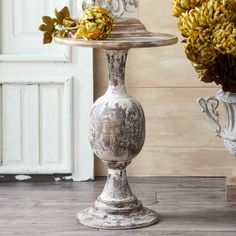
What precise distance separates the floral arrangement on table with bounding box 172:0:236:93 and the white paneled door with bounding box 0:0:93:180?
72 cm

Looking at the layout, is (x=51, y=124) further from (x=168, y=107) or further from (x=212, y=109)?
(x=212, y=109)

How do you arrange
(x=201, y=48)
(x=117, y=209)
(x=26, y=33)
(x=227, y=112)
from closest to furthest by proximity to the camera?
(x=201, y=48) < (x=117, y=209) < (x=227, y=112) < (x=26, y=33)

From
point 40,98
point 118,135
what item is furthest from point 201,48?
point 40,98

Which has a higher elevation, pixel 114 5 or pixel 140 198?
pixel 114 5

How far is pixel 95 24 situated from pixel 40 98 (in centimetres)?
89

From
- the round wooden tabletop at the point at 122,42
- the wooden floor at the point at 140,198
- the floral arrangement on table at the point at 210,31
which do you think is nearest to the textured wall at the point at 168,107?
the wooden floor at the point at 140,198

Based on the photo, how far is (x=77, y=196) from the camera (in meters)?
3.45

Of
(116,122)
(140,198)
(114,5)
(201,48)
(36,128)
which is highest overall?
(114,5)

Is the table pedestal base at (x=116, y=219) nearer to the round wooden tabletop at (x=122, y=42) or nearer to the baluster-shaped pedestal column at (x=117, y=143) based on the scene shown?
the baluster-shaped pedestal column at (x=117, y=143)

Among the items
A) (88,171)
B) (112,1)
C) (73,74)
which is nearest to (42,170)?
(88,171)

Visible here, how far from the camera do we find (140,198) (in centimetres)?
342

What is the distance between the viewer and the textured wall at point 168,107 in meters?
3.65

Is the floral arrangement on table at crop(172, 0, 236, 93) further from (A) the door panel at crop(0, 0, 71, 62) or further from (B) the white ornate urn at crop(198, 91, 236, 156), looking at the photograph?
(A) the door panel at crop(0, 0, 71, 62)

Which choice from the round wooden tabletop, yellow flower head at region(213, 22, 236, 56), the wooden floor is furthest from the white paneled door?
yellow flower head at region(213, 22, 236, 56)
